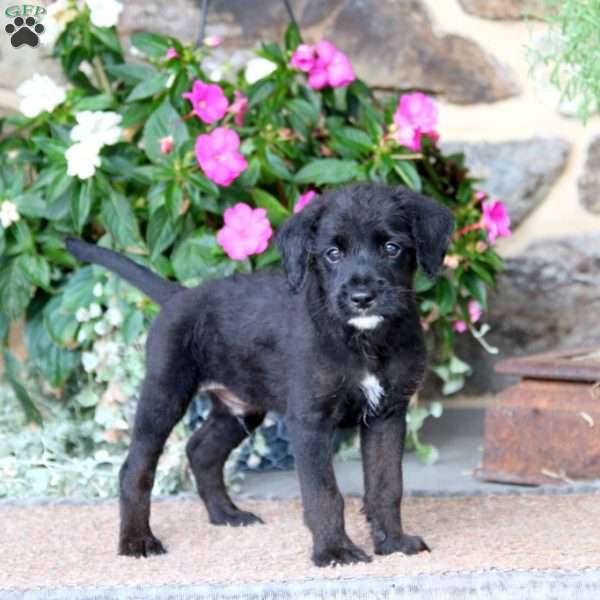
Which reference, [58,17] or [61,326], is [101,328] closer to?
[61,326]

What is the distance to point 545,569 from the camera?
265 centimetres

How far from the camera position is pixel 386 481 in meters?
2.89

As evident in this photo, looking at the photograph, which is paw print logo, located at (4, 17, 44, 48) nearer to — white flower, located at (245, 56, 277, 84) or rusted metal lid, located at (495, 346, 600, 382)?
white flower, located at (245, 56, 277, 84)

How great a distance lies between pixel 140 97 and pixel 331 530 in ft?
5.86

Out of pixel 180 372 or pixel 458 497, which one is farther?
pixel 458 497

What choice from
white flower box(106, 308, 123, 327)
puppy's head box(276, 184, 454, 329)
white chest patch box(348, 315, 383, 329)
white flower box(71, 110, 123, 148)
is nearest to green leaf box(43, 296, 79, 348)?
white flower box(106, 308, 123, 327)

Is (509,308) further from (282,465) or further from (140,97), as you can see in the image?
(140,97)

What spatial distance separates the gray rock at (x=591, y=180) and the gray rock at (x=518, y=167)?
0.28ft

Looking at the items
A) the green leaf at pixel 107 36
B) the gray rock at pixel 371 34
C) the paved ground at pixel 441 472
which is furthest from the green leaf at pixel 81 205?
the gray rock at pixel 371 34

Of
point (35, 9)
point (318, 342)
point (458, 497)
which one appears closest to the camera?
point (318, 342)

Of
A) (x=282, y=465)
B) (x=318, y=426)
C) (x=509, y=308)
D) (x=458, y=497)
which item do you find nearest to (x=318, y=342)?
(x=318, y=426)

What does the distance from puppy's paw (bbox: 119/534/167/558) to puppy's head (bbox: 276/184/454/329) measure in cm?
77

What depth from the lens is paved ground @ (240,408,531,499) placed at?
369 centimetres

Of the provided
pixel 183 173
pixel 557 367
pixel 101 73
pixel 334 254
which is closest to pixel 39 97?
pixel 101 73
